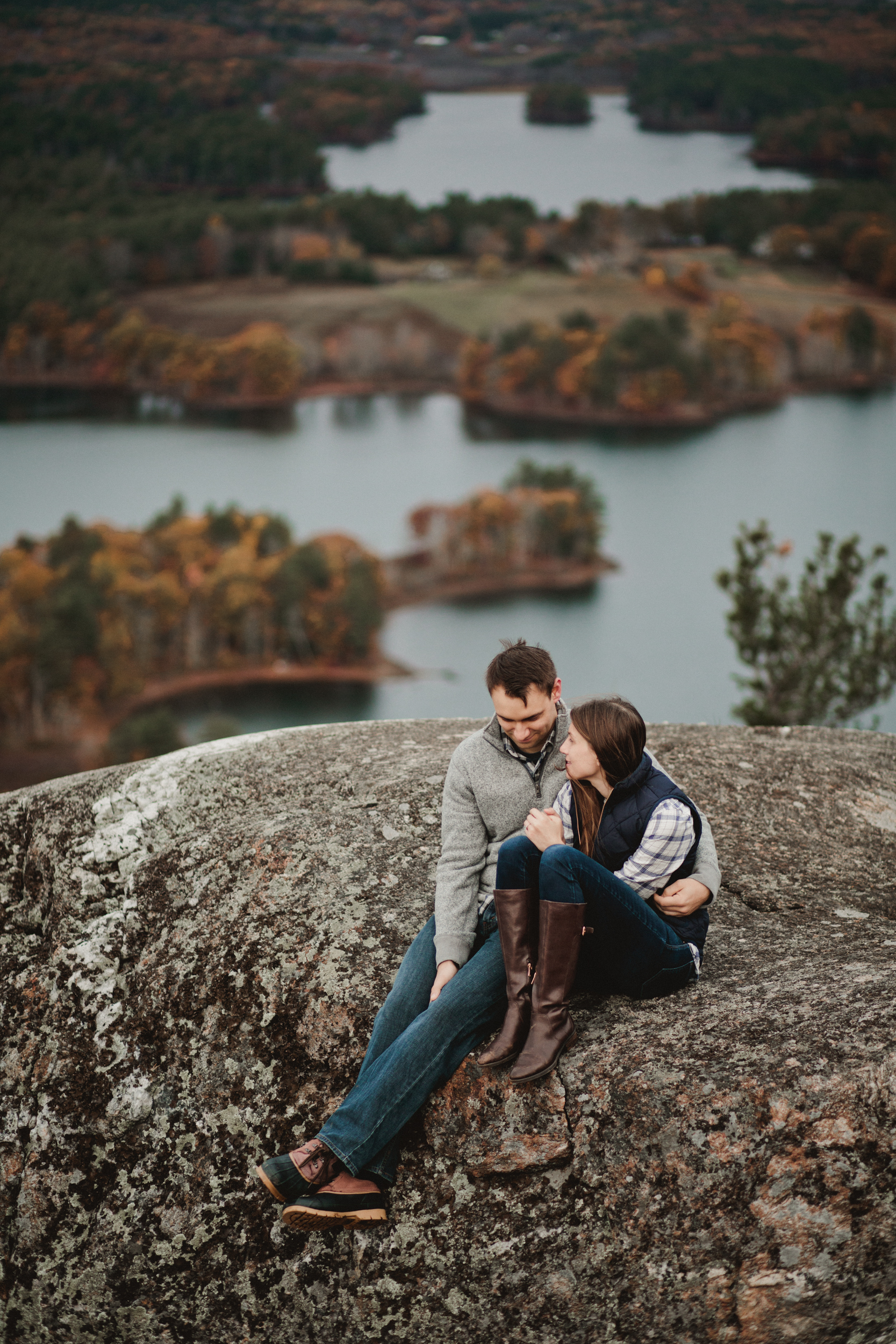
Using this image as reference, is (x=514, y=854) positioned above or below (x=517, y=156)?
below

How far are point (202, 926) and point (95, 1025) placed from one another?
75 centimetres

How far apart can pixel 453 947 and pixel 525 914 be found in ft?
1.60

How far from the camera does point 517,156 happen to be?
390ft

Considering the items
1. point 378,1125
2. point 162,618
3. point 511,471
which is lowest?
point 162,618

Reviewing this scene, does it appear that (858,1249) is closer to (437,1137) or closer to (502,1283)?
(502,1283)

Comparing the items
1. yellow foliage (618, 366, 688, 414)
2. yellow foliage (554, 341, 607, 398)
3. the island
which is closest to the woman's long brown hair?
the island

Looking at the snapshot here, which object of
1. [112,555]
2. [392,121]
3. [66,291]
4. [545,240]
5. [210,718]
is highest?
[392,121]

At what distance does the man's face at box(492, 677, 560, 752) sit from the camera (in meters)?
5.04

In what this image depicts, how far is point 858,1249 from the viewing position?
4.34 meters

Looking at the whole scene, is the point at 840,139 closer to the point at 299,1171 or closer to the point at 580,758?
the point at 580,758

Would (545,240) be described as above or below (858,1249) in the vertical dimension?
above

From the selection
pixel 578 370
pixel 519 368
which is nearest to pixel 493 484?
pixel 578 370

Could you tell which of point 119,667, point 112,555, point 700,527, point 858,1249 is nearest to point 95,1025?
point 858,1249

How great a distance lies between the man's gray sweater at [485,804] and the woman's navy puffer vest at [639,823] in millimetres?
207
